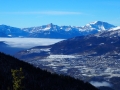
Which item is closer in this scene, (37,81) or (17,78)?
(17,78)

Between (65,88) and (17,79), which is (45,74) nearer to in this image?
(65,88)

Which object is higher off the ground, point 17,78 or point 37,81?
point 17,78

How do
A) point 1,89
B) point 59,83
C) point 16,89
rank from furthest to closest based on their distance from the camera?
1. point 59,83
2. point 1,89
3. point 16,89

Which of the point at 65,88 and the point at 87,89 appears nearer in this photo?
the point at 65,88

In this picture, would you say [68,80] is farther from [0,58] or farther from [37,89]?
[37,89]

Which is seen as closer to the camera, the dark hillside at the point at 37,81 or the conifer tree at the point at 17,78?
the conifer tree at the point at 17,78

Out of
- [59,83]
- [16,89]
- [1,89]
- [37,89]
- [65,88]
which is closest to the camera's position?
[16,89]

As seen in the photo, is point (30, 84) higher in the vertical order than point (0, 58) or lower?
lower

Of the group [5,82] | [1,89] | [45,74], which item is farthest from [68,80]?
[1,89]

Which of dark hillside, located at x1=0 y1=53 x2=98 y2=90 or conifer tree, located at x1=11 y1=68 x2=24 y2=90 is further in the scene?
dark hillside, located at x1=0 y1=53 x2=98 y2=90

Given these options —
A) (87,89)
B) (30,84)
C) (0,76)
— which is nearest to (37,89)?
(30,84)
